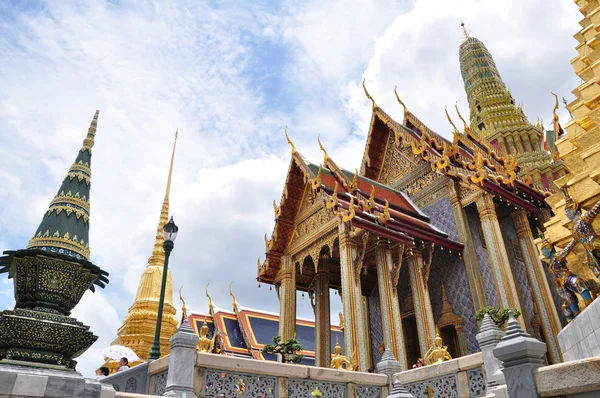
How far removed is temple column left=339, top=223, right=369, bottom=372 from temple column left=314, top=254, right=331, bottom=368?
2439 millimetres

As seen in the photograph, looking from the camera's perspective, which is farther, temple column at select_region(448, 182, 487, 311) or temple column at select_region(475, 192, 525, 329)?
temple column at select_region(448, 182, 487, 311)

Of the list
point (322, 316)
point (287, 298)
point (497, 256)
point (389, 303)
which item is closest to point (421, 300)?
point (389, 303)

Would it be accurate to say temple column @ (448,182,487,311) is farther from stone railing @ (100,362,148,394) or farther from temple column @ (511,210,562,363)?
stone railing @ (100,362,148,394)

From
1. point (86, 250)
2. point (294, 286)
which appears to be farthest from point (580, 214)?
point (294, 286)

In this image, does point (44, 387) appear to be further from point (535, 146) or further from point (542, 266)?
point (535, 146)

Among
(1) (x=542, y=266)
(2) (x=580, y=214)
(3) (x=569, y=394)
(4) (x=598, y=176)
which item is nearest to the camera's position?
(3) (x=569, y=394)

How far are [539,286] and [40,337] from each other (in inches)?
378

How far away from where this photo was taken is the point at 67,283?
279 centimetres

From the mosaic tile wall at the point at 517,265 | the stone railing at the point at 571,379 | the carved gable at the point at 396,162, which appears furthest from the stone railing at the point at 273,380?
the carved gable at the point at 396,162

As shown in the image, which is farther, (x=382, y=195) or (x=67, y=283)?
(x=382, y=195)

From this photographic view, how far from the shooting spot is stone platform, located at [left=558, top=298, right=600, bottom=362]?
4.20 metres

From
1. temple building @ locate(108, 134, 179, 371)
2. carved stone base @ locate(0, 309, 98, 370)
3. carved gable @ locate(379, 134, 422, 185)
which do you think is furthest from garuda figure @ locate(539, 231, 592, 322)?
temple building @ locate(108, 134, 179, 371)

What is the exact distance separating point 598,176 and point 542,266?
5.43 m

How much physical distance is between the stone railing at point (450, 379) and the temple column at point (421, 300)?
315 cm
